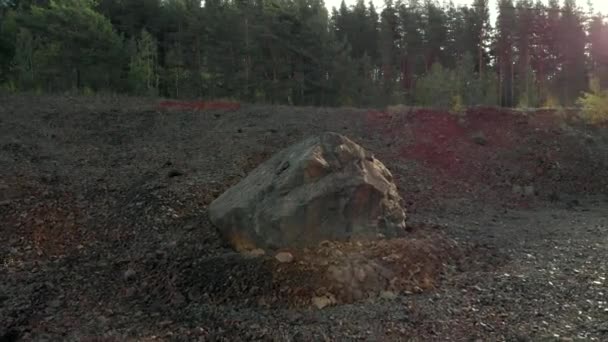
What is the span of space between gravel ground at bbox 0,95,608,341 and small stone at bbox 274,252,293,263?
0.08m

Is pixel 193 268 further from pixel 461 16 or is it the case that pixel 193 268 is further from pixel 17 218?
pixel 461 16

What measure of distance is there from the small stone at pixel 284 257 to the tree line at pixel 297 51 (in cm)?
1355

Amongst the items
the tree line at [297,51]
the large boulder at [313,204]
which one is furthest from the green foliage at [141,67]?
the large boulder at [313,204]

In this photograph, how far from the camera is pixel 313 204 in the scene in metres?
4.93

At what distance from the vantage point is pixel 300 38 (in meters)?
25.6

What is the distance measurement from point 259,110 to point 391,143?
3.60 metres

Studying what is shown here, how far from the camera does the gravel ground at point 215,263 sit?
3855 millimetres

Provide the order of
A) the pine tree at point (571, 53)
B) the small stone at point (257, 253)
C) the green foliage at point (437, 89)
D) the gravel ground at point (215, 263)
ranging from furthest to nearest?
1. the pine tree at point (571, 53)
2. the green foliage at point (437, 89)
3. the small stone at point (257, 253)
4. the gravel ground at point (215, 263)

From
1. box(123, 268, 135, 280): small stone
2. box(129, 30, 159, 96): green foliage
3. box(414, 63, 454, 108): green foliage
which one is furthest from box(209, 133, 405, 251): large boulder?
box(414, 63, 454, 108): green foliage

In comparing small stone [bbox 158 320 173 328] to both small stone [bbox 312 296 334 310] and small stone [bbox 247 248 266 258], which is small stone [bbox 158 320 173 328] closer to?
small stone [bbox 247 248 266 258]

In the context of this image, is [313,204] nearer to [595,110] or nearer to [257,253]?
[257,253]

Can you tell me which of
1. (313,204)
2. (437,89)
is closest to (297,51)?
(437,89)

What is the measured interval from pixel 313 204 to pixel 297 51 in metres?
21.1

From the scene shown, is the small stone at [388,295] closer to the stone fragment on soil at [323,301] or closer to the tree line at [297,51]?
the stone fragment on soil at [323,301]
